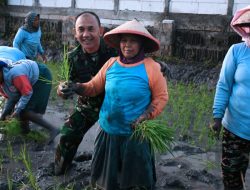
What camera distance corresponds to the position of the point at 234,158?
311 centimetres

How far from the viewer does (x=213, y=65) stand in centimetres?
1038

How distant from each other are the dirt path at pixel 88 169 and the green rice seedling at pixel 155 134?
1015mm

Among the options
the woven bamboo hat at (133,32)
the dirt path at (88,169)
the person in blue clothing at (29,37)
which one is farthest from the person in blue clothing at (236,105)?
the person in blue clothing at (29,37)

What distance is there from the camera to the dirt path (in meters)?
3.80

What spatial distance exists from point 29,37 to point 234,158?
5151 mm

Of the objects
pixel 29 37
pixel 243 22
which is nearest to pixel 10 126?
pixel 29 37

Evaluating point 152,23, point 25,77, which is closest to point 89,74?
point 25,77

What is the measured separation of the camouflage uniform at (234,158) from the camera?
121 inches

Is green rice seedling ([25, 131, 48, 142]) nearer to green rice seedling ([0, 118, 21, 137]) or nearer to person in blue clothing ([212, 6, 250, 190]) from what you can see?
green rice seedling ([0, 118, 21, 137])

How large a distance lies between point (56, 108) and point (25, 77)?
2820 millimetres

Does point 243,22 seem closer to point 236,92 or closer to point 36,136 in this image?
point 236,92

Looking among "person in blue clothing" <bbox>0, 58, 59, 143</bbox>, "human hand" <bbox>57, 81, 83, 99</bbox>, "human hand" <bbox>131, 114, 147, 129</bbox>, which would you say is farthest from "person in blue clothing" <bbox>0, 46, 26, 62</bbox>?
"human hand" <bbox>131, 114, 147, 129</bbox>

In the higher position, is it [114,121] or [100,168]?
[114,121]

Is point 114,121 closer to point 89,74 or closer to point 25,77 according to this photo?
point 89,74
